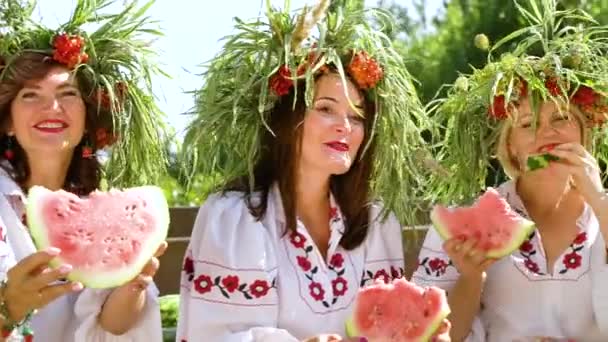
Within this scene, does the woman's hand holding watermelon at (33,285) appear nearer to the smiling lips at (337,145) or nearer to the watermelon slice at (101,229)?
the watermelon slice at (101,229)

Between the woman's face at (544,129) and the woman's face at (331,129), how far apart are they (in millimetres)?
738

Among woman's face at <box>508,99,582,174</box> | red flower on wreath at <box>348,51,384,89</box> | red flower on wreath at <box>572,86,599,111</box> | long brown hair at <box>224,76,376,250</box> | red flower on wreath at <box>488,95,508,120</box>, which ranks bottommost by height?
long brown hair at <box>224,76,376,250</box>

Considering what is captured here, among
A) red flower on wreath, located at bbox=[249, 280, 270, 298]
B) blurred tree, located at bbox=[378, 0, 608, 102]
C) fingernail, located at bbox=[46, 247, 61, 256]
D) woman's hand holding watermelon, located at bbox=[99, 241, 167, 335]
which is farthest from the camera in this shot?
blurred tree, located at bbox=[378, 0, 608, 102]

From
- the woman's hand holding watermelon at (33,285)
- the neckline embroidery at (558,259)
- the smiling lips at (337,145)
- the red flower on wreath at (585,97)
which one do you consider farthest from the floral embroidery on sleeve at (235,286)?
the red flower on wreath at (585,97)

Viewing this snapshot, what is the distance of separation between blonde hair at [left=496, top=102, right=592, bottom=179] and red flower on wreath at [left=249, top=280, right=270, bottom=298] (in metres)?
1.29

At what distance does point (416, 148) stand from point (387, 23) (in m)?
0.53

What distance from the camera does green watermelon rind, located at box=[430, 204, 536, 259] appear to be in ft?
15.2

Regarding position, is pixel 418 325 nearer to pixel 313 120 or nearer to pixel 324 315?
pixel 324 315

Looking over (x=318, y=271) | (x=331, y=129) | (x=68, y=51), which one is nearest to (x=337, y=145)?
(x=331, y=129)

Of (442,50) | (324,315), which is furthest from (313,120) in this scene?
(442,50)

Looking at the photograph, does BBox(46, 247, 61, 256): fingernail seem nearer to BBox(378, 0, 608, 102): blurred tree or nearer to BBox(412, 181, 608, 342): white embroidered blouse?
BBox(412, 181, 608, 342): white embroidered blouse

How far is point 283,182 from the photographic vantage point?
15.8ft

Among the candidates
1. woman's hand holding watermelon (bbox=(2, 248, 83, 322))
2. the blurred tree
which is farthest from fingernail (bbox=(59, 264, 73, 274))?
the blurred tree

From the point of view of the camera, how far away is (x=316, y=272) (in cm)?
470
